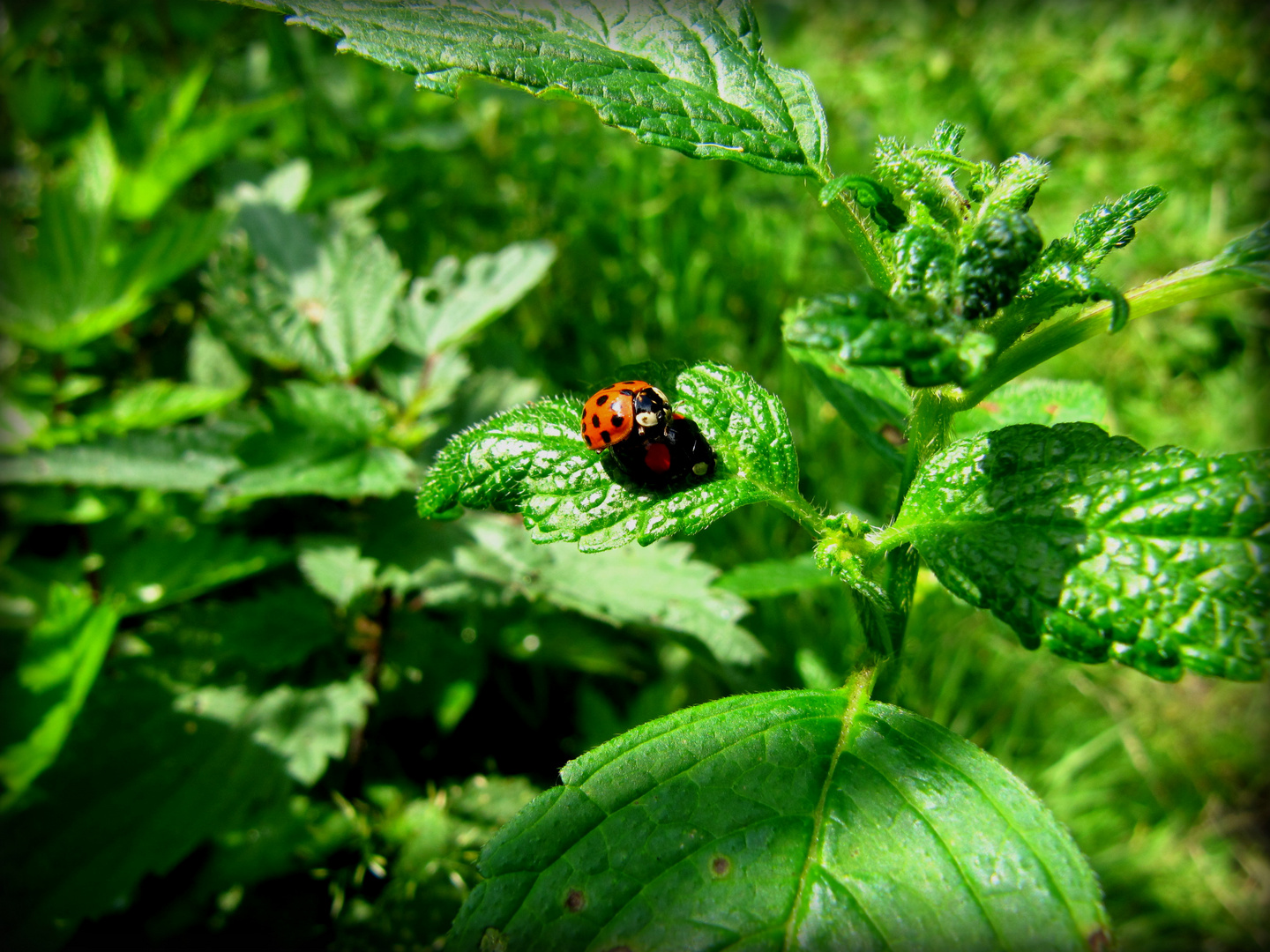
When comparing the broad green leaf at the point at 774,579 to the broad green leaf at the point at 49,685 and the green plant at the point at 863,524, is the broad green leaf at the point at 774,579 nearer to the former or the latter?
the green plant at the point at 863,524

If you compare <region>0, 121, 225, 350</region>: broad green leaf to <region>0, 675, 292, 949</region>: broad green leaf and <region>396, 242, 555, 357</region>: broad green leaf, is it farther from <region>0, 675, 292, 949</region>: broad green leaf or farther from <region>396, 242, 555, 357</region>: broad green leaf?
<region>0, 675, 292, 949</region>: broad green leaf

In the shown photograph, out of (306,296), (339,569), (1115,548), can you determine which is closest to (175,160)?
(306,296)

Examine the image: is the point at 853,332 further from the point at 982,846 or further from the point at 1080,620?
the point at 982,846

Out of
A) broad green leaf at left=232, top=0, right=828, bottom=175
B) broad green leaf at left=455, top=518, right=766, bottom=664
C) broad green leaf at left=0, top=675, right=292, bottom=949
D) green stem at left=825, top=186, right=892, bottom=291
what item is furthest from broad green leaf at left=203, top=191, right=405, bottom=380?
green stem at left=825, top=186, right=892, bottom=291

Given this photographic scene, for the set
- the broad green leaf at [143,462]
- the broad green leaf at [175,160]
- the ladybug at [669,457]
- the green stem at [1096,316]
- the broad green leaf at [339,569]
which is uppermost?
the broad green leaf at [175,160]

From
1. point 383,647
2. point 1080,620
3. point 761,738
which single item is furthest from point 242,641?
point 1080,620

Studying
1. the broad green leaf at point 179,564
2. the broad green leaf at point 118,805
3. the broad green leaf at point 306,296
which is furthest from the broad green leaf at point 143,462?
the broad green leaf at point 118,805
